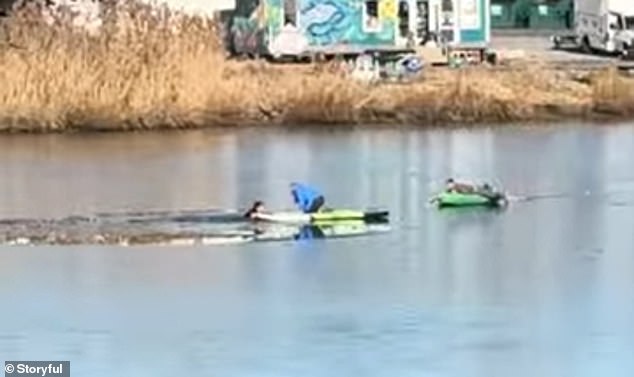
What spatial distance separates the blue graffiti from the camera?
27031 millimetres

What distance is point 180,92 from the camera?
19922mm

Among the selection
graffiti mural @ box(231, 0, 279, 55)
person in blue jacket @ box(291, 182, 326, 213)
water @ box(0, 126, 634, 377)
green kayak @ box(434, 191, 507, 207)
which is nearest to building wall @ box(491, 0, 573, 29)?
graffiti mural @ box(231, 0, 279, 55)

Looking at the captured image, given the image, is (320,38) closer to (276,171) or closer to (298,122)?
(298,122)

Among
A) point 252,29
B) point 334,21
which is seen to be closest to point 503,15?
point 252,29

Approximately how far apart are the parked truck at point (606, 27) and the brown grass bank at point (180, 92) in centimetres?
863

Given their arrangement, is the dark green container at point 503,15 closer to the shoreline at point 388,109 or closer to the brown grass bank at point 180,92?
the shoreline at point 388,109

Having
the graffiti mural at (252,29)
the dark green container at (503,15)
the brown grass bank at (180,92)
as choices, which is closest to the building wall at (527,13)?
the dark green container at (503,15)

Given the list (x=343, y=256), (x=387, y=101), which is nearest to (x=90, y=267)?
(x=343, y=256)

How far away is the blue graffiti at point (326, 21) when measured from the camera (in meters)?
27.0

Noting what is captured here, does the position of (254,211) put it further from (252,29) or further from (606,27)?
(606,27)

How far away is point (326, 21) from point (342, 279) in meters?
16.9

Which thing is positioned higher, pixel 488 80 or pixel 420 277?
pixel 488 80

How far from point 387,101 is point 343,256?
10.2 m

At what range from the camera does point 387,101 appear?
2119 centimetres
